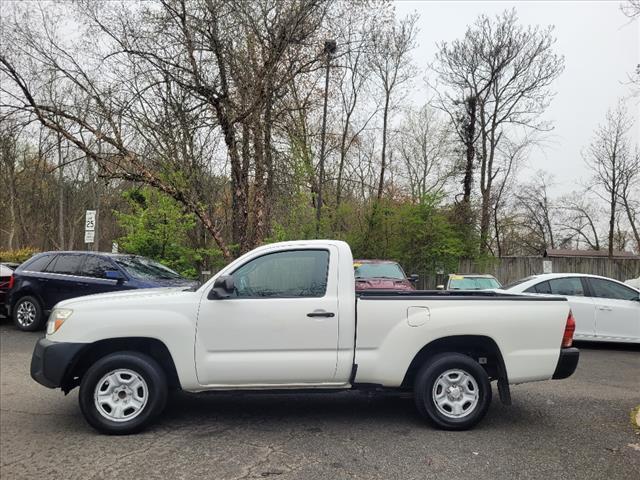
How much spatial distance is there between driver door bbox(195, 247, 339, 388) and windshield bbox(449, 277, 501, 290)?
10798mm

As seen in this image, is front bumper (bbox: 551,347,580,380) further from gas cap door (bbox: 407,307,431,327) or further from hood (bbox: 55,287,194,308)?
hood (bbox: 55,287,194,308)

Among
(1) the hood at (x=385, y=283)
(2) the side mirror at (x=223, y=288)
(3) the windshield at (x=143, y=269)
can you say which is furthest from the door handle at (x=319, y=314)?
(3) the windshield at (x=143, y=269)

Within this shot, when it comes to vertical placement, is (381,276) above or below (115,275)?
above

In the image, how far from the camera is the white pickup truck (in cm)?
471

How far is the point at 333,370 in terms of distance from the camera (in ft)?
15.7

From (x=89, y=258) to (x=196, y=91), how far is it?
18.7ft

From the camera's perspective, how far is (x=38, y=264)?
1146 centimetres

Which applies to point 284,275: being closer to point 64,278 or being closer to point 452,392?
point 452,392

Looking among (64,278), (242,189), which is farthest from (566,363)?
(242,189)

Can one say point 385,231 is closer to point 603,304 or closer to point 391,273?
point 391,273

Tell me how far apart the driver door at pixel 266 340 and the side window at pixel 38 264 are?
8317 millimetres

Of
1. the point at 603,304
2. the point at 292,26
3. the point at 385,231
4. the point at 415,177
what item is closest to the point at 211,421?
the point at 603,304

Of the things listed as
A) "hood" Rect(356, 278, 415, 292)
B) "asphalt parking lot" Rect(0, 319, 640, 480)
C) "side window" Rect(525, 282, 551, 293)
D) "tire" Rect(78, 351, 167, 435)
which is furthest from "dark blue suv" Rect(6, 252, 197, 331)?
"side window" Rect(525, 282, 551, 293)

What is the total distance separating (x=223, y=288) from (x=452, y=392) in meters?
2.41
